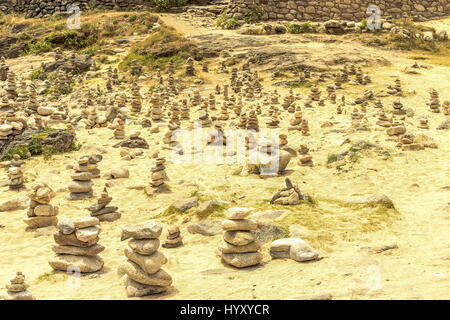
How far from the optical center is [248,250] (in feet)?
19.9

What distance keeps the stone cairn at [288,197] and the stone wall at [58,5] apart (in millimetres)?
30771

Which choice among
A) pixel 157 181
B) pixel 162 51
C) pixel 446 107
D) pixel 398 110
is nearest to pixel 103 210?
pixel 157 181

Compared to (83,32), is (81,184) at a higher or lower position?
lower

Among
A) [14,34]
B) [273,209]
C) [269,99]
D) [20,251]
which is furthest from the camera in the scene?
[14,34]

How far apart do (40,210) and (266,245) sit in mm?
4415

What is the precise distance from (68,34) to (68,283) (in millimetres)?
25843

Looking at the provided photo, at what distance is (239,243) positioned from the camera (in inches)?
237

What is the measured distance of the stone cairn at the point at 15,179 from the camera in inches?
392

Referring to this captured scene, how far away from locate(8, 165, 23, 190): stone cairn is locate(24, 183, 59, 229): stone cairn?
7.98 feet

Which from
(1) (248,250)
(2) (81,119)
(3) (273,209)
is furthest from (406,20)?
(1) (248,250)

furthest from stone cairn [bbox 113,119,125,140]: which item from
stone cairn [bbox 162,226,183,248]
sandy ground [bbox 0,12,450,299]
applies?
stone cairn [bbox 162,226,183,248]

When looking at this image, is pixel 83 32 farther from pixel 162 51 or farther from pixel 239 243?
pixel 239 243

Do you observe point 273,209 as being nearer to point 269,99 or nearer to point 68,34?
point 269,99

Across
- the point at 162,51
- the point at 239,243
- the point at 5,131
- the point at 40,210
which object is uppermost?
the point at 162,51
